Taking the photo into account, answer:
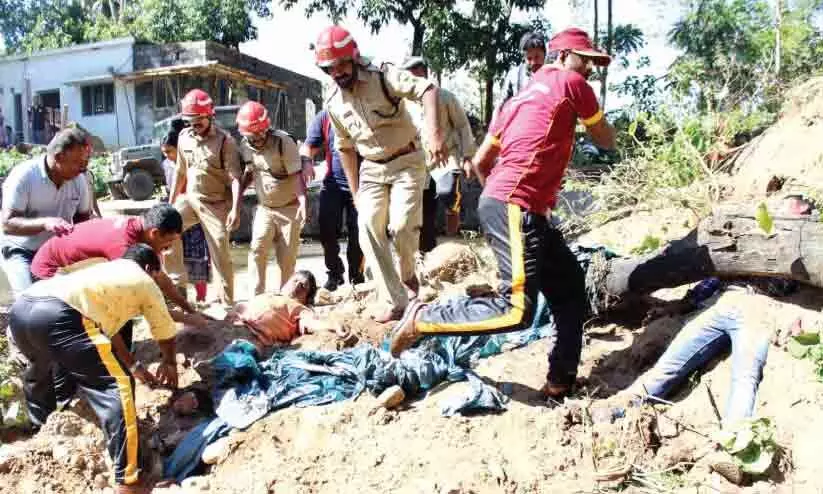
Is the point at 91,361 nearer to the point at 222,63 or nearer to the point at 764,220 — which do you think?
the point at 764,220

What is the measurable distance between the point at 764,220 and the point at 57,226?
13.2 feet

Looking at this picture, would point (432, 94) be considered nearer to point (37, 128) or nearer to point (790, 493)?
point (790, 493)

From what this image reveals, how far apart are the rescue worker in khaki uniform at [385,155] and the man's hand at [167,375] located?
5.02 feet

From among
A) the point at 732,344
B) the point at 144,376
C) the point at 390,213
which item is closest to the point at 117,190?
the point at 390,213

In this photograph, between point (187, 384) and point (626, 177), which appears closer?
point (187, 384)

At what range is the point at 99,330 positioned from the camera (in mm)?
3531

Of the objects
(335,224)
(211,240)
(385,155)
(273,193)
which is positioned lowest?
(211,240)

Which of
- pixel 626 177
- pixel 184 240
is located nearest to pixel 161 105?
pixel 184 240

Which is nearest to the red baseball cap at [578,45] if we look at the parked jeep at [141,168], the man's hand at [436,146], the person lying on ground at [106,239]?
the man's hand at [436,146]

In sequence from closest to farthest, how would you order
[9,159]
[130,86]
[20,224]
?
[20,224] < [9,159] < [130,86]

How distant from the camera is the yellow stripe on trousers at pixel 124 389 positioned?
11.1ft

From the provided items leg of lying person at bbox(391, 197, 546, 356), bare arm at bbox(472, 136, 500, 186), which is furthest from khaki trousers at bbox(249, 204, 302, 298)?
leg of lying person at bbox(391, 197, 546, 356)

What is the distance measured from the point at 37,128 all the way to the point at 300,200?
24.5m

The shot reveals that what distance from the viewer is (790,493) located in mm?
2844
